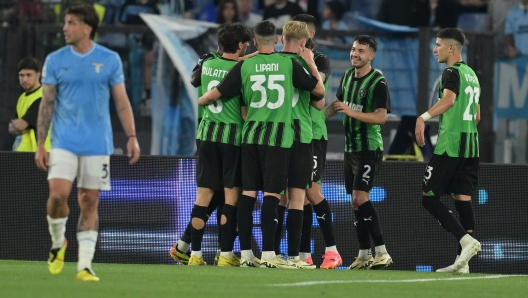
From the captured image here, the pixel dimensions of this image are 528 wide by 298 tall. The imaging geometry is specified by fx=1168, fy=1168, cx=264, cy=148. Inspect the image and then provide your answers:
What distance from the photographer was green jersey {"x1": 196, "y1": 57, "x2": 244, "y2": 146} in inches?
411

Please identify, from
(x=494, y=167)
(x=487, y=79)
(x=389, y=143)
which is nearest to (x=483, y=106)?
(x=487, y=79)

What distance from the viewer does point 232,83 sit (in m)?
10.1

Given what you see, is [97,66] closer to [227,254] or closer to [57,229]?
[57,229]

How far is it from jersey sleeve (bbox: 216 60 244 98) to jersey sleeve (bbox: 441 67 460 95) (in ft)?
6.11

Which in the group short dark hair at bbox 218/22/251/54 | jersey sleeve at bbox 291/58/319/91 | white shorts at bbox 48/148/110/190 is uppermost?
short dark hair at bbox 218/22/251/54

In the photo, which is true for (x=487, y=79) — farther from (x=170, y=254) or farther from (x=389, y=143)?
(x=170, y=254)

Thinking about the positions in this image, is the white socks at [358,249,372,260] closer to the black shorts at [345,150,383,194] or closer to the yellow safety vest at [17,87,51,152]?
the black shorts at [345,150,383,194]

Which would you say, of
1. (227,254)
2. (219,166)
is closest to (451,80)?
(219,166)

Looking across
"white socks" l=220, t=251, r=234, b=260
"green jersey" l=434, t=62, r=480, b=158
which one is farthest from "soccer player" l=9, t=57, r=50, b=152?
"green jersey" l=434, t=62, r=480, b=158

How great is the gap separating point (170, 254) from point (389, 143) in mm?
5500

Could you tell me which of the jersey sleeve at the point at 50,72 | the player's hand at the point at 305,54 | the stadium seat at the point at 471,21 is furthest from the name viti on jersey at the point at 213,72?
the stadium seat at the point at 471,21

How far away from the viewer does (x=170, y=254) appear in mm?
11070

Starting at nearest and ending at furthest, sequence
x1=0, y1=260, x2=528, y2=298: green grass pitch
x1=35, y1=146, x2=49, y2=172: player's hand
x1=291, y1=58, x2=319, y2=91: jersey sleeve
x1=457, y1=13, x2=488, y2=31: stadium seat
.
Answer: x1=0, y1=260, x2=528, y2=298: green grass pitch < x1=35, y1=146, x2=49, y2=172: player's hand < x1=291, y1=58, x2=319, y2=91: jersey sleeve < x1=457, y1=13, x2=488, y2=31: stadium seat

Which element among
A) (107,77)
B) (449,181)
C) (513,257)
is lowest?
(513,257)
